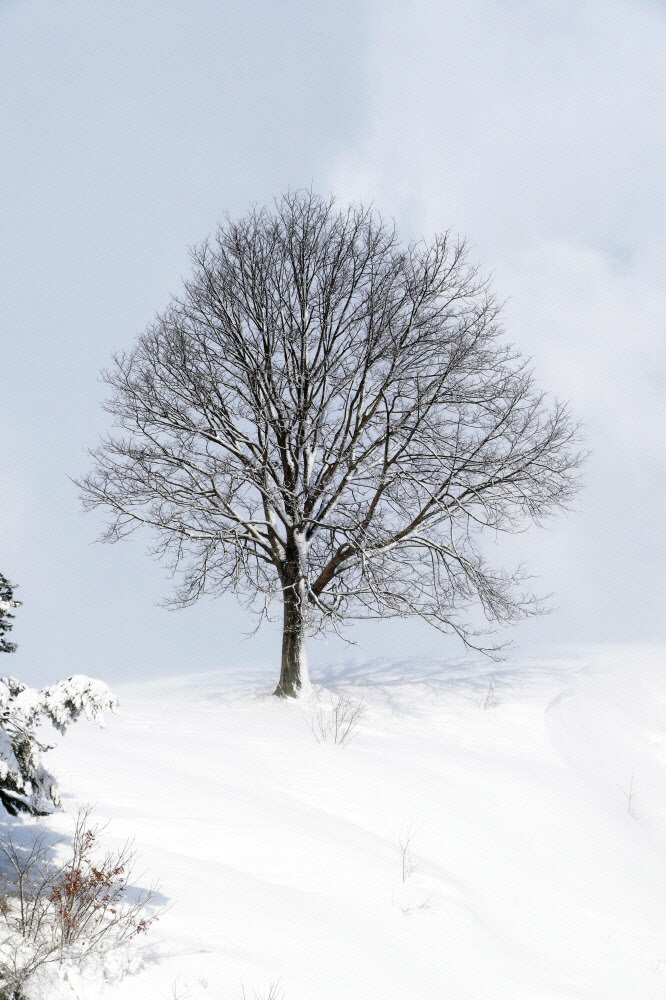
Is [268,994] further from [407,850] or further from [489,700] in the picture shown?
[489,700]

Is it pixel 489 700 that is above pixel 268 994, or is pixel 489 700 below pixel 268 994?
above

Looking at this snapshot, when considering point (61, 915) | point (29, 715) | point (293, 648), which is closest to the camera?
point (61, 915)

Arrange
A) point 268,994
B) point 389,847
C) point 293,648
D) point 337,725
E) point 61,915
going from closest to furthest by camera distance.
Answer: point 268,994 → point 61,915 → point 389,847 → point 337,725 → point 293,648

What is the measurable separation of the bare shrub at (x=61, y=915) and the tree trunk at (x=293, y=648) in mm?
7662

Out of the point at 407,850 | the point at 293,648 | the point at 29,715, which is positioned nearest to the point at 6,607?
the point at 29,715

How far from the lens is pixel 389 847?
6.04 m

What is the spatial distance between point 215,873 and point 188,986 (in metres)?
1.19

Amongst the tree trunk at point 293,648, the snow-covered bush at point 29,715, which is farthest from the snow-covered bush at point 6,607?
the tree trunk at point 293,648

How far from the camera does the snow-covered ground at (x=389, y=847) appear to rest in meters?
4.12

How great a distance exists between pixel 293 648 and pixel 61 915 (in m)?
8.59

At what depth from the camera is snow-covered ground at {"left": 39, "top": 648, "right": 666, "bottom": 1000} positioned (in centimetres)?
412

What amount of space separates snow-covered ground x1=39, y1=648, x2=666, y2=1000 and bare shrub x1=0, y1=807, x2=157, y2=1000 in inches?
8.2

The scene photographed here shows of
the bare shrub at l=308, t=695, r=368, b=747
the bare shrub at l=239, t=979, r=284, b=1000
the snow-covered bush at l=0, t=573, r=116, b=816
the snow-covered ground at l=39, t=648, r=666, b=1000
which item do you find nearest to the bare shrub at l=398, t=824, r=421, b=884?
the snow-covered ground at l=39, t=648, r=666, b=1000

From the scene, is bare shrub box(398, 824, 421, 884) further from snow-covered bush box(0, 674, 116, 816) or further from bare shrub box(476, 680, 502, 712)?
bare shrub box(476, 680, 502, 712)
